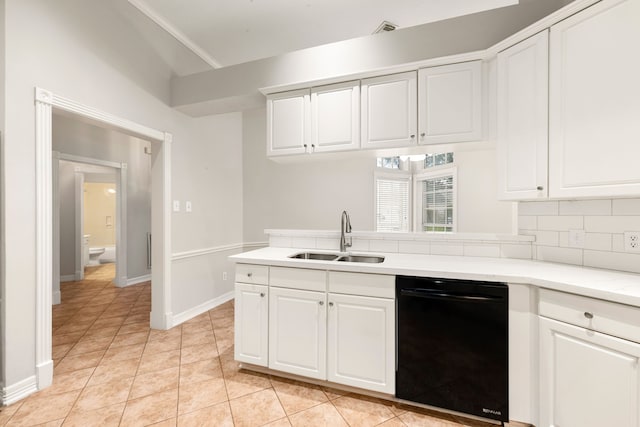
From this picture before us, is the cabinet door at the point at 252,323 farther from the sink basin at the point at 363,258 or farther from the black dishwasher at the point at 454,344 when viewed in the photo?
the black dishwasher at the point at 454,344

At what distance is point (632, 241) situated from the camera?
64.4 inches

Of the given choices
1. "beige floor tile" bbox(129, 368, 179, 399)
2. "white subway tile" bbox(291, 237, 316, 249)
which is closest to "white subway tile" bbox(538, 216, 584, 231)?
"white subway tile" bbox(291, 237, 316, 249)

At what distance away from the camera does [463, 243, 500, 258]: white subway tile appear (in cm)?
217

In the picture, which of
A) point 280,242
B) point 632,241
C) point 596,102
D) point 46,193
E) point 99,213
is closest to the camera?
point 596,102

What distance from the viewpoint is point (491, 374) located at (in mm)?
1628

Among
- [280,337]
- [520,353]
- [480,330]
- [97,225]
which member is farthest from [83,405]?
[97,225]

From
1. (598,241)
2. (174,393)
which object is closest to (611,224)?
(598,241)

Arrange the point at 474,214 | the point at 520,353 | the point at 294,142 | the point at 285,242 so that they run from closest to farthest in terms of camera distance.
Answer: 1. the point at 520,353
2. the point at 294,142
3. the point at 285,242
4. the point at 474,214

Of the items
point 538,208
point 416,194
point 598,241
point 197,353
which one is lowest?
point 197,353

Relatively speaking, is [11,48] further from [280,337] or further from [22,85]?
[280,337]

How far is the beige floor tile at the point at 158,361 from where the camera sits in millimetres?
2292

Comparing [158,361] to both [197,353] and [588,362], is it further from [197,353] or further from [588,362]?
[588,362]

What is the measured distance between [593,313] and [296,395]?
1.73 metres

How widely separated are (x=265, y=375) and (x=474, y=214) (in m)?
3.23
